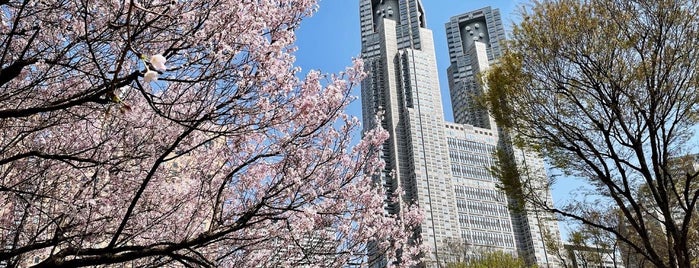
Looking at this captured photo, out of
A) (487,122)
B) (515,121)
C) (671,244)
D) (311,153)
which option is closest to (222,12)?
(311,153)

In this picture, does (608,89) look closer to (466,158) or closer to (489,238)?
(489,238)

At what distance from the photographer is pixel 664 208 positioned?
5.62 m

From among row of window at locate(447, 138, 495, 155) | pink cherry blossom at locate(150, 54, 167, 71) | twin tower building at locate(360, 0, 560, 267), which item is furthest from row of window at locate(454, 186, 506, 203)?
pink cherry blossom at locate(150, 54, 167, 71)

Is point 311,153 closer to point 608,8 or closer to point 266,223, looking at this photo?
point 266,223

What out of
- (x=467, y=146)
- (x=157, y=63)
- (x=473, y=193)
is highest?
(x=467, y=146)

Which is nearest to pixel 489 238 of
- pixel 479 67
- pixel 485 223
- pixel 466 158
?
pixel 485 223

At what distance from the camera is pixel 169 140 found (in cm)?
505

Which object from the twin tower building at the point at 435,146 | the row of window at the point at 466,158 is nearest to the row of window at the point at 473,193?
the twin tower building at the point at 435,146

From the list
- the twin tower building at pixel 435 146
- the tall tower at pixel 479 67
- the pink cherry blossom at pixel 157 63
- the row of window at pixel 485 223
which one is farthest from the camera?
the row of window at pixel 485 223

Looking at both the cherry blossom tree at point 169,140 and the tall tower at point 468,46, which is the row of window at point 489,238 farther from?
the cherry blossom tree at point 169,140

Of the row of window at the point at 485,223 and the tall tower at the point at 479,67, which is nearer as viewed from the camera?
the tall tower at the point at 479,67

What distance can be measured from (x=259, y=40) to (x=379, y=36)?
8715 cm

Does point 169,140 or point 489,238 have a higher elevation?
point 489,238

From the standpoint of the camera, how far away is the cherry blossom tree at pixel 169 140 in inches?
139
